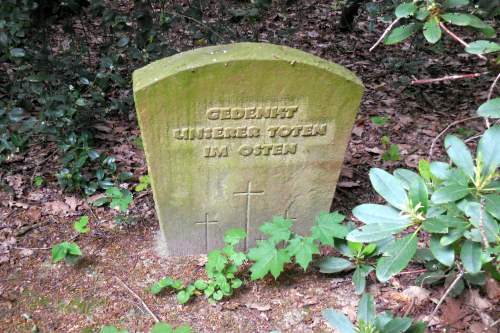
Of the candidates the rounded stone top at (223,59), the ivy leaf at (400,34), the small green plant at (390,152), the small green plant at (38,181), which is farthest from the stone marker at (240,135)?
the small green plant at (38,181)

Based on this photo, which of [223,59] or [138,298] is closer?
[223,59]

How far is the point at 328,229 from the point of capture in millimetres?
2807

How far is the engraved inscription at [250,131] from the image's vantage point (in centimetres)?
266

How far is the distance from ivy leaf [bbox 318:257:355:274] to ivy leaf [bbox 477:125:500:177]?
4.06 feet

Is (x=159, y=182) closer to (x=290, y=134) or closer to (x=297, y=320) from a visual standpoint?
(x=290, y=134)

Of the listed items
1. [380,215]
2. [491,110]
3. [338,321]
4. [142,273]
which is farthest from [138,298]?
[491,110]

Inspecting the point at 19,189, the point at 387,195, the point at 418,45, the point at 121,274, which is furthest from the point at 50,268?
the point at 418,45

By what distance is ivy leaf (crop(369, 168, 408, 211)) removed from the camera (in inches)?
80.4

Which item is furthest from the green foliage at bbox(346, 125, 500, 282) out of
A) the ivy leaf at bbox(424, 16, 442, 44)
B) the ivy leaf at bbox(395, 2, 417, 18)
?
the ivy leaf at bbox(395, 2, 417, 18)

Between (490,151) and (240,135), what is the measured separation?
1.33 meters

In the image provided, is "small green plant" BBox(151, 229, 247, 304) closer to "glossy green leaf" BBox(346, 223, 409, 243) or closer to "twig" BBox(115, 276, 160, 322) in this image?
"twig" BBox(115, 276, 160, 322)

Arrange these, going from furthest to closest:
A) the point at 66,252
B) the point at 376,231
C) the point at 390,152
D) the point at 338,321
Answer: the point at 390,152 → the point at 66,252 → the point at 338,321 → the point at 376,231

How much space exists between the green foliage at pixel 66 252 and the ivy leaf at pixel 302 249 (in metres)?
1.29

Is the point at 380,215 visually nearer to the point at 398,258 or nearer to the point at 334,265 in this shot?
the point at 398,258
